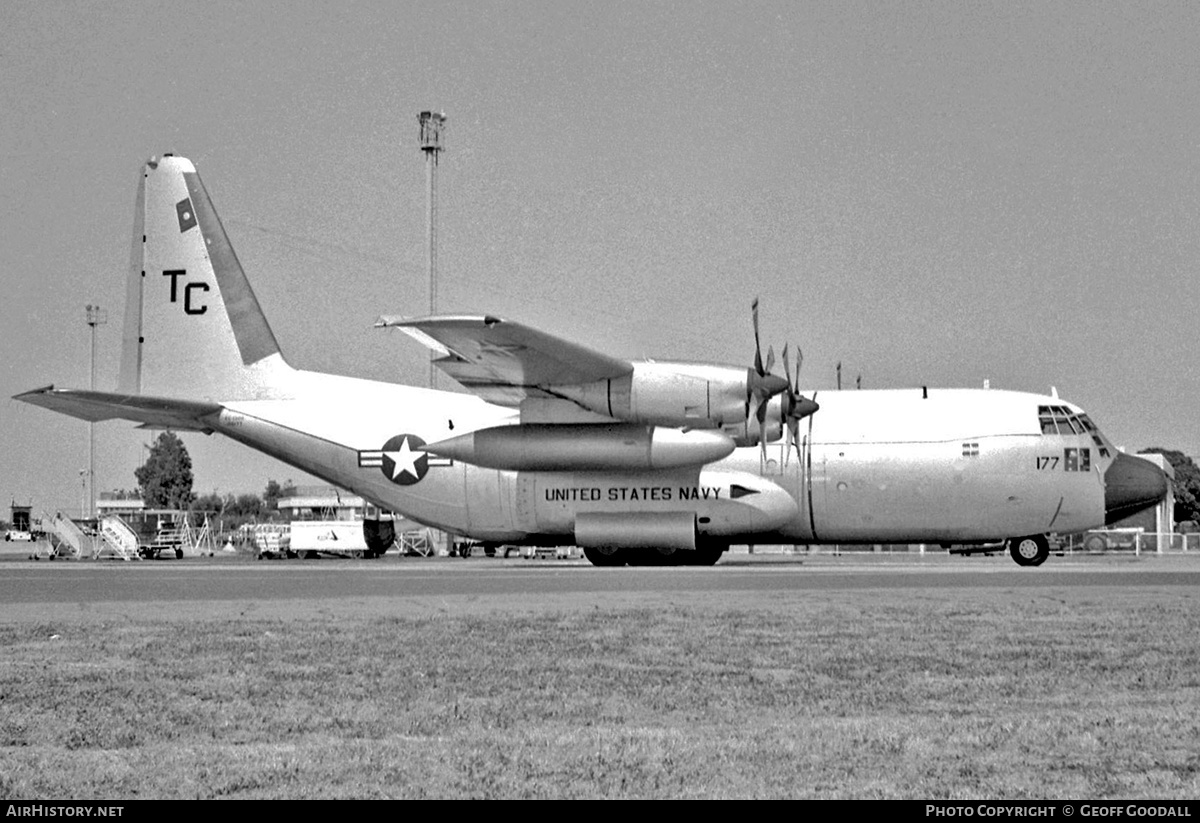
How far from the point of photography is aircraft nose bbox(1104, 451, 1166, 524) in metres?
29.9

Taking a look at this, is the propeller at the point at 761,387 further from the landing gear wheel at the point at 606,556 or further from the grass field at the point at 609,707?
the grass field at the point at 609,707

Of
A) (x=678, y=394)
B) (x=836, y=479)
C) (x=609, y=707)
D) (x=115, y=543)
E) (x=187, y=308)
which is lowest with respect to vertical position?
(x=609, y=707)

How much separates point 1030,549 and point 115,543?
145 ft

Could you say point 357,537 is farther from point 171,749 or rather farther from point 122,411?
point 171,749

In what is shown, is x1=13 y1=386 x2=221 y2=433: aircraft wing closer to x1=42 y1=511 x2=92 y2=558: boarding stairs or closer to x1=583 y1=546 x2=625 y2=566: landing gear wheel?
x1=583 y1=546 x2=625 y2=566: landing gear wheel

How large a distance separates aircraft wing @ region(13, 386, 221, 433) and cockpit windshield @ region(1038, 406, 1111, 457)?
20.1 metres

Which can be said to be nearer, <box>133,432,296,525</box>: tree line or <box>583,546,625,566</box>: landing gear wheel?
<box>583,546,625,566</box>: landing gear wheel

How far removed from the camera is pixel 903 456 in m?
29.2

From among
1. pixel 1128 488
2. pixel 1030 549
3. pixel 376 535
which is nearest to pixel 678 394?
pixel 1030 549

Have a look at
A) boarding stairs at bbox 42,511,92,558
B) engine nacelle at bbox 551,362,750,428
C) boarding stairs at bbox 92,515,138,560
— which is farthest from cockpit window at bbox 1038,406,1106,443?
boarding stairs at bbox 42,511,92,558

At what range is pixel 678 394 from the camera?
90.6 ft

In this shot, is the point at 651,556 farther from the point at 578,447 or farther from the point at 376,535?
the point at 376,535
